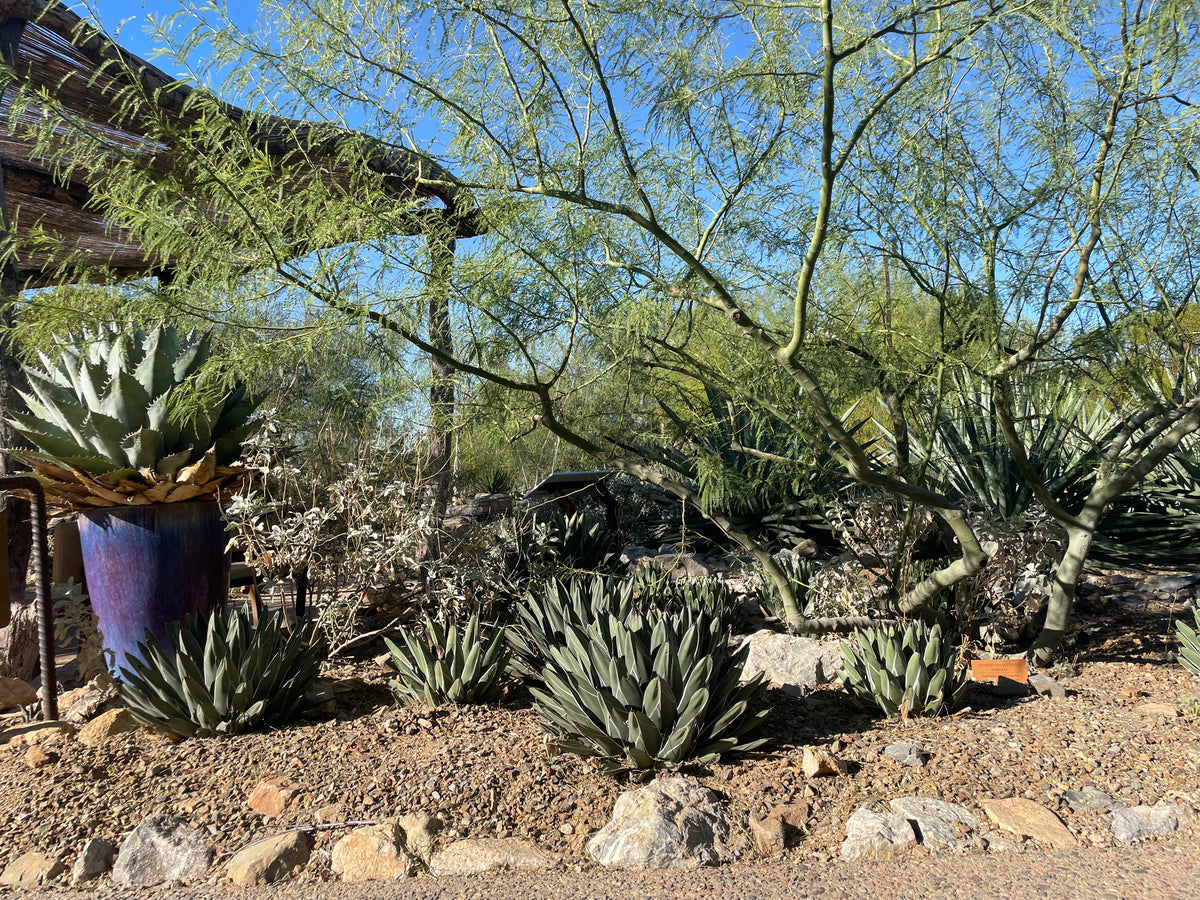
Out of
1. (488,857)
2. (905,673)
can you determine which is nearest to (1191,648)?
(905,673)

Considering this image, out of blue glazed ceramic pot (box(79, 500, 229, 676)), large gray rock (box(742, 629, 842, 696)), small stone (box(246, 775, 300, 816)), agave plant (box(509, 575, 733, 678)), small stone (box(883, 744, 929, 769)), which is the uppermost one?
blue glazed ceramic pot (box(79, 500, 229, 676))

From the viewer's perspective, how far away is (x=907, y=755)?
10.2 feet

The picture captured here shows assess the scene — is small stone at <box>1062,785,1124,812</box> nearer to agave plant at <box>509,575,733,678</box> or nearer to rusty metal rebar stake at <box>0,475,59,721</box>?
agave plant at <box>509,575,733,678</box>

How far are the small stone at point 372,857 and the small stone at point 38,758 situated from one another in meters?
1.36

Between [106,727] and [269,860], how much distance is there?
1.34 meters

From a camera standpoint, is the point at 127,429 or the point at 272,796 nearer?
the point at 272,796

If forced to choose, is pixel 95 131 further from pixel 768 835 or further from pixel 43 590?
pixel 768 835

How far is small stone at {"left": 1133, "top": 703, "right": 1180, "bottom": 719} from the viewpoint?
11.5 feet

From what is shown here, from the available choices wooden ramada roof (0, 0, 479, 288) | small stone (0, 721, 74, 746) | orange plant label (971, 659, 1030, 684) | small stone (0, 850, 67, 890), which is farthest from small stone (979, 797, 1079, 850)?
small stone (0, 721, 74, 746)

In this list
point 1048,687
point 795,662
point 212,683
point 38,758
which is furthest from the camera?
point 795,662

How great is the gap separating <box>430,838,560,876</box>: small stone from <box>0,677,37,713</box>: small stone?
2478 millimetres

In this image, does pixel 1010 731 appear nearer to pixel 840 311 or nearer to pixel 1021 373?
pixel 1021 373

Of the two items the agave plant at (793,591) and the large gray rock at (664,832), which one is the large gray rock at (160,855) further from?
the agave plant at (793,591)

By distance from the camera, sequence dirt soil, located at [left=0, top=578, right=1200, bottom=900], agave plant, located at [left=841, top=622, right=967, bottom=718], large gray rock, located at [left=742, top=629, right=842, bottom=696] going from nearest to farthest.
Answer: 1. dirt soil, located at [left=0, top=578, right=1200, bottom=900]
2. agave plant, located at [left=841, top=622, right=967, bottom=718]
3. large gray rock, located at [left=742, top=629, right=842, bottom=696]
